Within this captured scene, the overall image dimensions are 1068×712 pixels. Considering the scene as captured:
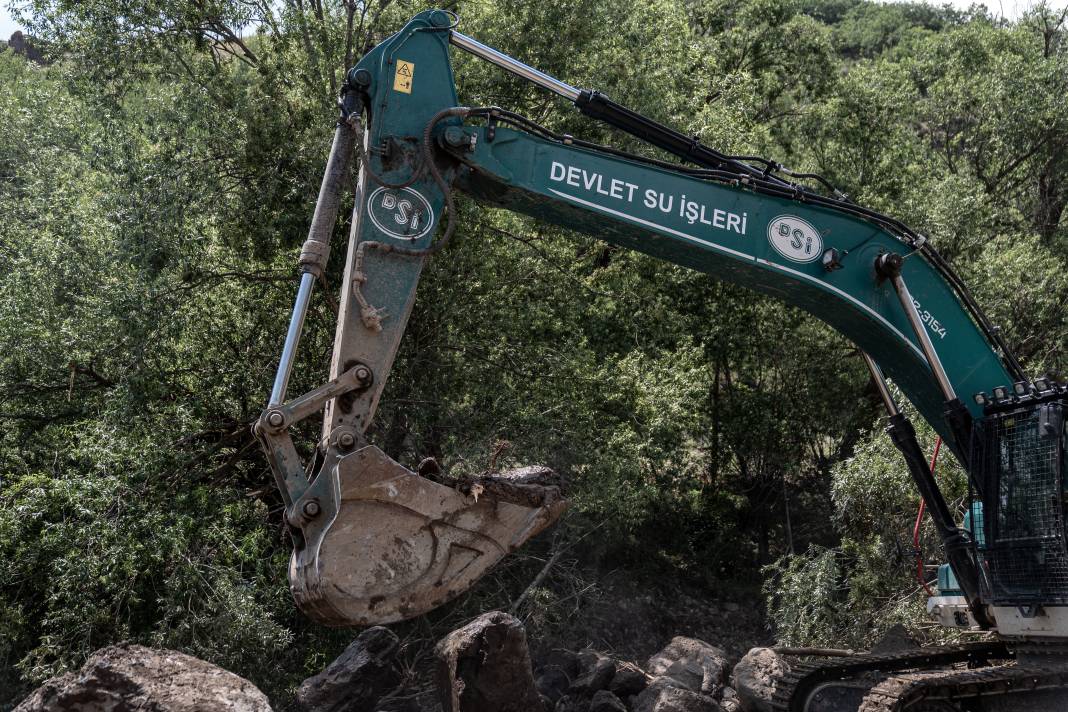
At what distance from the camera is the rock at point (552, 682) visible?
800cm

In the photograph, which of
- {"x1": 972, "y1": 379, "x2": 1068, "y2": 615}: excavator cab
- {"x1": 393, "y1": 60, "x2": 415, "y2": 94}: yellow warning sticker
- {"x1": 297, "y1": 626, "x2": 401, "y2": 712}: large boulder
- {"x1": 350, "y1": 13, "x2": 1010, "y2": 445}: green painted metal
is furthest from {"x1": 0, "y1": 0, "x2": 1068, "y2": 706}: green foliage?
{"x1": 972, "y1": 379, "x2": 1068, "y2": 615}: excavator cab

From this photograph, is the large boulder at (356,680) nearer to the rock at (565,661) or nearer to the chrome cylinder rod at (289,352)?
the rock at (565,661)

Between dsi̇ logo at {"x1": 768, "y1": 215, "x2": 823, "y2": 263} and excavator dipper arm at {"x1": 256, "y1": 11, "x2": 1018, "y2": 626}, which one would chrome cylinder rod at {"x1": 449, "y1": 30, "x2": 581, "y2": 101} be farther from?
dsi̇ logo at {"x1": 768, "y1": 215, "x2": 823, "y2": 263}

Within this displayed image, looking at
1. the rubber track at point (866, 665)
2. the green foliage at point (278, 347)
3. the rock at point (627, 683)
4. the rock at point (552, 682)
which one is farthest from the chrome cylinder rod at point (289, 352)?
the rock at point (627, 683)

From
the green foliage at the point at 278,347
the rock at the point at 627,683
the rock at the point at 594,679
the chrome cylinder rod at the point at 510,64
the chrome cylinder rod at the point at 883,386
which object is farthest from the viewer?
the rock at the point at 627,683

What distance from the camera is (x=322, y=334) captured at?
9.48 m

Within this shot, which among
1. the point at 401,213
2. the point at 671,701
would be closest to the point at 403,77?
the point at 401,213

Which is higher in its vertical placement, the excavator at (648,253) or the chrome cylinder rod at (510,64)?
the chrome cylinder rod at (510,64)

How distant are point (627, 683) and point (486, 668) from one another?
5.35ft

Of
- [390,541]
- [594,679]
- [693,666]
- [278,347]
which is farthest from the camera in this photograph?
[278,347]

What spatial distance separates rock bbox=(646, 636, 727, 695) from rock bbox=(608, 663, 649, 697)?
0.32m

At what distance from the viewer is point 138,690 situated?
4.84 m

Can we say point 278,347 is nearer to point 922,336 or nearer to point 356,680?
point 356,680

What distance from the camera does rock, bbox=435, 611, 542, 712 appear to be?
682cm
